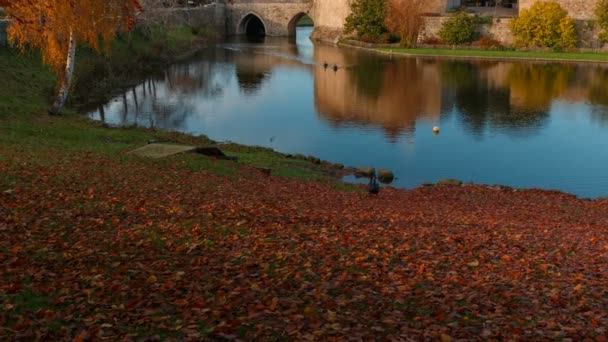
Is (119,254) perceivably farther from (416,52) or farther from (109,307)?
(416,52)

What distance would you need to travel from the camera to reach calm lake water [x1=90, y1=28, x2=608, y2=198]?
82.0 feet

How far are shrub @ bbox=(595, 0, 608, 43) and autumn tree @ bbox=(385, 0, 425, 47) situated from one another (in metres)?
19.4

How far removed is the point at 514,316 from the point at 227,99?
31837mm

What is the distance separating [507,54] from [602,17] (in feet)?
38.4

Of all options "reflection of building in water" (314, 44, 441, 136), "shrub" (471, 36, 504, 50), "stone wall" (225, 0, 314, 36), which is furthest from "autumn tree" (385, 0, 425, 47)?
"stone wall" (225, 0, 314, 36)

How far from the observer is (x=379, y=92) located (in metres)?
41.4

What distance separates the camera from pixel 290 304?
725 centimetres

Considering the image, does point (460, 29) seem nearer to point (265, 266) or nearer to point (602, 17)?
point (602, 17)

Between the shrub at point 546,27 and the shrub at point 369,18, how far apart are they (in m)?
16.0

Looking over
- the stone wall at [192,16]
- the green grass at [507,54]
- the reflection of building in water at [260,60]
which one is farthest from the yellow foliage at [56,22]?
the green grass at [507,54]

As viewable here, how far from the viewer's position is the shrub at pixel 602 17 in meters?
65.3

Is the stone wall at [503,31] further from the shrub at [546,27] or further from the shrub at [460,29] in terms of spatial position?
the shrub at [460,29]

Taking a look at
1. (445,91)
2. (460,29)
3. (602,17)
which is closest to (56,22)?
(445,91)

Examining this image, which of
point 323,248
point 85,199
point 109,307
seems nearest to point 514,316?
point 323,248
